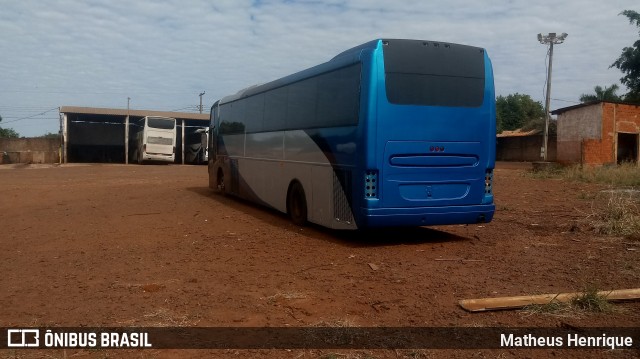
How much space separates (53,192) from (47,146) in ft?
90.7

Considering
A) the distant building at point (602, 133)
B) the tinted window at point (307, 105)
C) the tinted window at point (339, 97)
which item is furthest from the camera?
the distant building at point (602, 133)

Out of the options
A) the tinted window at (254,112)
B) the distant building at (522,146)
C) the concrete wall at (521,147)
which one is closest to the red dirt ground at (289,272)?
the tinted window at (254,112)

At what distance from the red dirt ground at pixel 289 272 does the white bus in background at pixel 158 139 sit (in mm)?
25273

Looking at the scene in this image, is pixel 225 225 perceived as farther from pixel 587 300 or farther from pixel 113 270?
pixel 587 300

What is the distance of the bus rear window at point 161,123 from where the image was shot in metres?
37.1

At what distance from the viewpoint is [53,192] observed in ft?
59.0

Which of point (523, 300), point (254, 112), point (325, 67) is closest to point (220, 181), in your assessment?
point (254, 112)

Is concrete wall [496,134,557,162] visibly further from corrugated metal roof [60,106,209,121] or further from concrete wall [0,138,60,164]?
concrete wall [0,138,60,164]

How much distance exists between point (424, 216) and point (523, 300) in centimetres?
337

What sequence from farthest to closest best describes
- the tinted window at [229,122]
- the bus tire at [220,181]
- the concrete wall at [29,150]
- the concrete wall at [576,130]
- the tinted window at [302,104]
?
the concrete wall at [29,150]
the concrete wall at [576,130]
the bus tire at [220,181]
the tinted window at [229,122]
the tinted window at [302,104]

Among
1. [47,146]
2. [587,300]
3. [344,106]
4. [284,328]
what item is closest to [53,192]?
[344,106]

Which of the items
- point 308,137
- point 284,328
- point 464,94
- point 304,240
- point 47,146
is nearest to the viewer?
point 284,328

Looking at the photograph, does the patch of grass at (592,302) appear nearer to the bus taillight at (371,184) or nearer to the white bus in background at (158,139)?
the bus taillight at (371,184)

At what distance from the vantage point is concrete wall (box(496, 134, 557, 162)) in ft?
151
